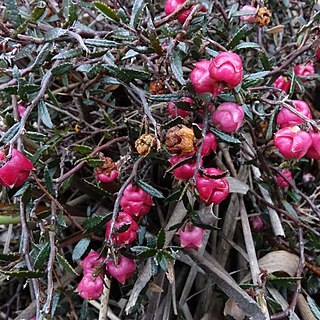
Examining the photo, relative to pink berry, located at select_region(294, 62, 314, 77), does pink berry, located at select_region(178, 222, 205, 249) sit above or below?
below

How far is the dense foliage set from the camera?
0.85m

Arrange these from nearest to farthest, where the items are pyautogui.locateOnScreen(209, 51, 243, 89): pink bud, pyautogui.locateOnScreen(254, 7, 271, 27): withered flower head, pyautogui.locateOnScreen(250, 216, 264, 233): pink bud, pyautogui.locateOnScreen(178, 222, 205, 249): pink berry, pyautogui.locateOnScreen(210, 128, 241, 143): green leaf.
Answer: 1. pyautogui.locateOnScreen(209, 51, 243, 89): pink bud
2. pyautogui.locateOnScreen(210, 128, 241, 143): green leaf
3. pyautogui.locateOnScreen(178, 222, 205, 249): pink berry
4. pyautogui.locateOnScreen(254, 7, 271, 27): withered flower head
5. pyautogui.locateOnScreen(250, 216, 264, 233): pink bud

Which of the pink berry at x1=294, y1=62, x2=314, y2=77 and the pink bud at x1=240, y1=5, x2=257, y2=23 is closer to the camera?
the pink bud at x1=240, y1=5, x2=257, y2=23

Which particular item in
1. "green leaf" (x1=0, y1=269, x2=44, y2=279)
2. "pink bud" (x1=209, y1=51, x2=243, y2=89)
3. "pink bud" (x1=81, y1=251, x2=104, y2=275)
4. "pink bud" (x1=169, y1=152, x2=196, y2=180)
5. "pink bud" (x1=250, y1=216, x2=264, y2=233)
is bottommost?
"pink bud" (x1=250, y1=216, x2=264, y2=233)

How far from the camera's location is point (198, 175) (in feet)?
2.78

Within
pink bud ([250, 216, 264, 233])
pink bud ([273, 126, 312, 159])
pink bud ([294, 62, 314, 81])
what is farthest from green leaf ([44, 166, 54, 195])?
pink bud ([294, 62, 314, 81])

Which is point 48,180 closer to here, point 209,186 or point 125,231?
point 125,231

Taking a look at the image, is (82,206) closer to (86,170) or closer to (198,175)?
(86,170)

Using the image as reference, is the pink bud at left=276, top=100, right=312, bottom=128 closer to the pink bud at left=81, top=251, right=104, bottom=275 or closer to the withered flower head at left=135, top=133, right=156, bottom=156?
the withered flower head at left=135, top=133, right=156, bottom=156

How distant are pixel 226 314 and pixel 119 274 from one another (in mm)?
265

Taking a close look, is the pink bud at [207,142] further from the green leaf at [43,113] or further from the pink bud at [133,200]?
the green leaf at [43,113]

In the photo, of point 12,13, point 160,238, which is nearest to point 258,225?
point 160,238

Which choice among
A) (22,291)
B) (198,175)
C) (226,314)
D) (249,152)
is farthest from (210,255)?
(22,291)

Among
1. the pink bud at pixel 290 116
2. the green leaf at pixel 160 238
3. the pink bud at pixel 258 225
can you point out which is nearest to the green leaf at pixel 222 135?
the pink bud at pixel 290 116
